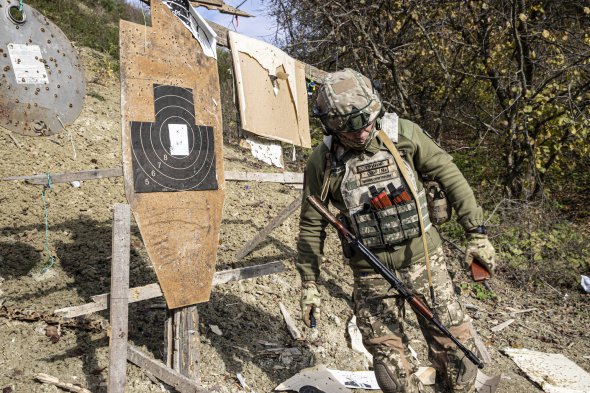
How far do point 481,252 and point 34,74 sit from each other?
289cm

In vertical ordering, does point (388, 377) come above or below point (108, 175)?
below

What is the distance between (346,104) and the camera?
265 cm

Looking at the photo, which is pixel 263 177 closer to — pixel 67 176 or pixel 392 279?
pixel 67 176

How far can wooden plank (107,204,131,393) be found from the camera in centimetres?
287

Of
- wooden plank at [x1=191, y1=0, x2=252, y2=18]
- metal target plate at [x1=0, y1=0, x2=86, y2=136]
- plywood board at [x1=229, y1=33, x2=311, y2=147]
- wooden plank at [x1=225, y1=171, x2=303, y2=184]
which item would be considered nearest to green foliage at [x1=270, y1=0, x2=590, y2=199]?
plywood board at [x1=229, y1=33, x2=311, y2=147]

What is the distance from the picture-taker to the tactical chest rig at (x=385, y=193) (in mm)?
2791

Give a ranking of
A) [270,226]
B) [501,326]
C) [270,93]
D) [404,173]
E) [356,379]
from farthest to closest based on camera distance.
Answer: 1. [501,326]
2. [270,226]
3. [270,93]
4. [356,379]
5. [404,173]

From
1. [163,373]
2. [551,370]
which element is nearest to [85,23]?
[163,373]

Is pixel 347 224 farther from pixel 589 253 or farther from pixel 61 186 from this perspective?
A: pixel 589 253

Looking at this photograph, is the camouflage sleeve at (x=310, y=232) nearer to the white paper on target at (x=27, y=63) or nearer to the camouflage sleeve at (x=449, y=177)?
the camouflage sleeve at (x=449, y=177)

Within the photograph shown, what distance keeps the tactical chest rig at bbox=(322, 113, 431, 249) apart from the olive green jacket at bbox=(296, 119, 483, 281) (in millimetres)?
54

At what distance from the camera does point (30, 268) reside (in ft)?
13.9

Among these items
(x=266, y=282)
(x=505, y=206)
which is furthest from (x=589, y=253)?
(x=266, y=282)

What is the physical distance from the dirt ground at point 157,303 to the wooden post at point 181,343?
0.80 ft
